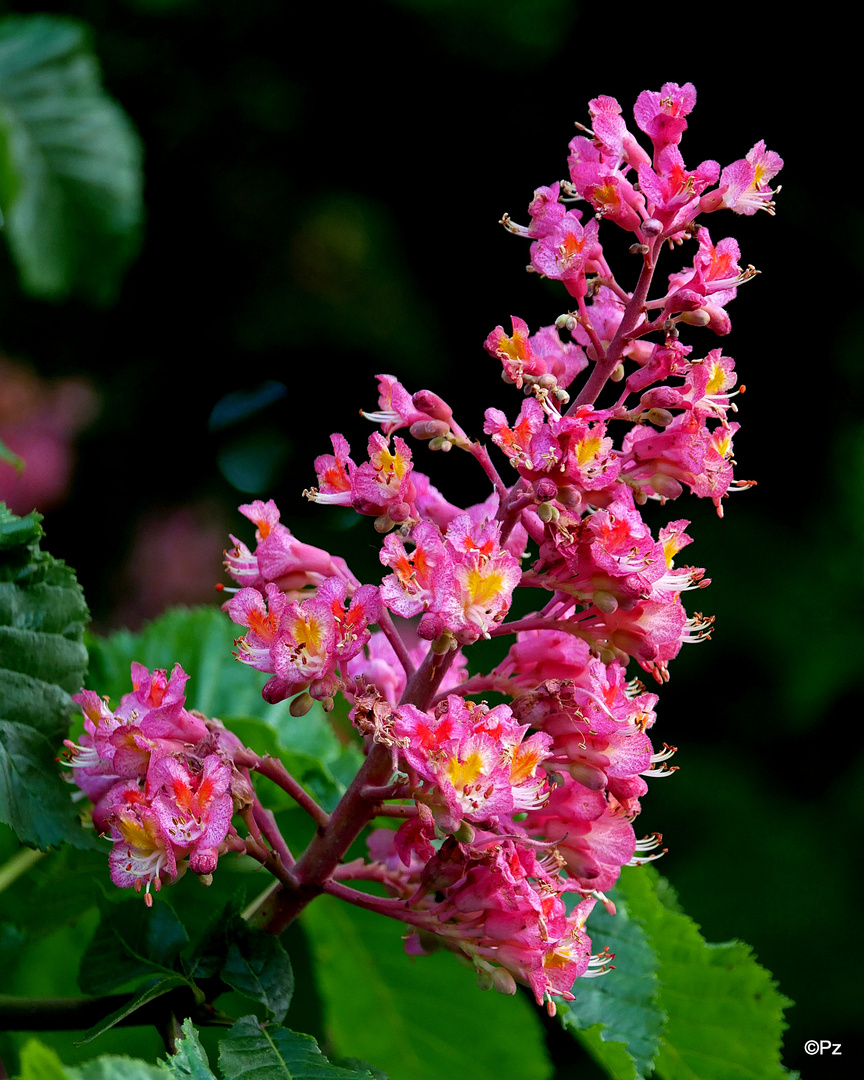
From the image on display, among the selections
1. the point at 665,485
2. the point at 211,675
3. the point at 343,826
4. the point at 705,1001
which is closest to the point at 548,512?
the point at 665,485

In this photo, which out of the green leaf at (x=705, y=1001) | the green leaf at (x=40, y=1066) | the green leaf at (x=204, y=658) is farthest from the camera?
the green leaf at (x=204, y=658)

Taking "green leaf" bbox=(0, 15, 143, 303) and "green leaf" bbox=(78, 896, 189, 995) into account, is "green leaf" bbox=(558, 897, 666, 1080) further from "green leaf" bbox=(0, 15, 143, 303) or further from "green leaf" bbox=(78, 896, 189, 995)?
"green leaf" bbox=(0, 15, 143, 303)

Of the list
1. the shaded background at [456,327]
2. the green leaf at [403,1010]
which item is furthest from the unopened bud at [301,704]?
the shaded background at [456,327]

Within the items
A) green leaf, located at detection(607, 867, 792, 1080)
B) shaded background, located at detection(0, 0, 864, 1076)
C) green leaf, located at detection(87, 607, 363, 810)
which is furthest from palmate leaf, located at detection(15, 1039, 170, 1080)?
shaded background, located at detection(0, 0, 864, 1076)

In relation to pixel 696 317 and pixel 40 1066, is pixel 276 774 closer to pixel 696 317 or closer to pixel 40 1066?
pixel 40 1066

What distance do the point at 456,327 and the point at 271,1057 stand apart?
316 cm

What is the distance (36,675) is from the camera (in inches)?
46.6

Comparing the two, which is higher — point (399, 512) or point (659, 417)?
point (659, 417)

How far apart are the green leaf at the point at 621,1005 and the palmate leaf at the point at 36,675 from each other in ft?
1.84

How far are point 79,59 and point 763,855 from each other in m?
2.72

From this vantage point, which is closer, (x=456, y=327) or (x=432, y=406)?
(x=432, y=406)

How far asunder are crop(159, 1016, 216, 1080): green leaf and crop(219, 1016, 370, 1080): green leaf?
28 mm

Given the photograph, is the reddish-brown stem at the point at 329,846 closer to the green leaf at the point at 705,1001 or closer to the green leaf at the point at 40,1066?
the green leaf at the point at 40,1066

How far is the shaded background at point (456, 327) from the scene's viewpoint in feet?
11.1
